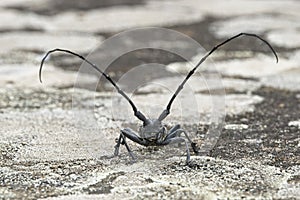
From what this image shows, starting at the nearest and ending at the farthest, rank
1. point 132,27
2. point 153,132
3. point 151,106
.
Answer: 1. point 153,132
2. point 151,106
3. point 132,27

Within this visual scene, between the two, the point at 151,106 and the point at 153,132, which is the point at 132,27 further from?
the point at 153,132

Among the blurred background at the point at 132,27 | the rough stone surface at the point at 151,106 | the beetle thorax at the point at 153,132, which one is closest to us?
the rough stone surface at the point at 151,106

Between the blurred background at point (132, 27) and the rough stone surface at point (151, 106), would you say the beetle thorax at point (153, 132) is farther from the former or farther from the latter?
the blurred background at point (132, 27)

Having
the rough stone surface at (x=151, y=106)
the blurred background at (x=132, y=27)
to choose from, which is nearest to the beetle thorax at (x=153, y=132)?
the rough stone surface at (x=151, y=106)

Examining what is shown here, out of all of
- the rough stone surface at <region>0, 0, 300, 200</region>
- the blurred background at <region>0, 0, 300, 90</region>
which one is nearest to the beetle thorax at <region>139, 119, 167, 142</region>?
the rough stone surface at <region>0, 0, 300, 200</region>

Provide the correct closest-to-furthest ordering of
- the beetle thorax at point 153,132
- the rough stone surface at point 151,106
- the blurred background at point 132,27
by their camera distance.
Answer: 1. the rough stone surface at point 151,106
2. the beetle thorax at point 153,132
3. the blurred background at point 132,27

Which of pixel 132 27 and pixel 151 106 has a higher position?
pixel 132 27

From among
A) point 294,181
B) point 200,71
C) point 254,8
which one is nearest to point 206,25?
point 254,8

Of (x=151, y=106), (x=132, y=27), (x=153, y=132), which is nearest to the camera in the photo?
(x=153, y=132)

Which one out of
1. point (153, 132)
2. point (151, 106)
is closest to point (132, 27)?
point (151, 106)
